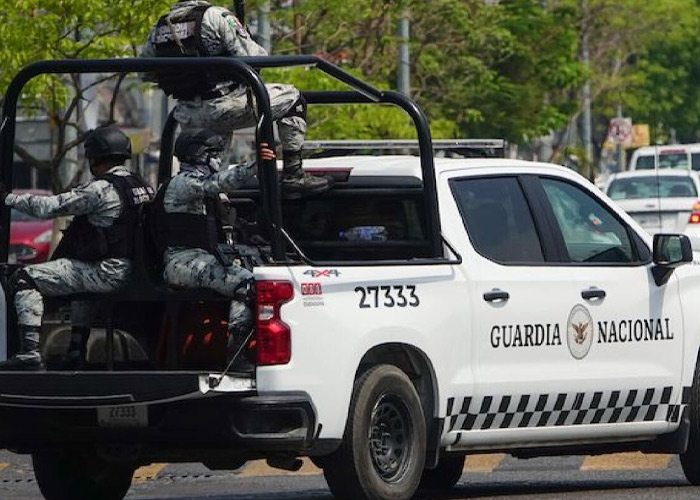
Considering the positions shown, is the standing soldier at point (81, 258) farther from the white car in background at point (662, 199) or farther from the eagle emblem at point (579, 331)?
the white car in background at point (662, 199)

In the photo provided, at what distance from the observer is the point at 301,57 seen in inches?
354

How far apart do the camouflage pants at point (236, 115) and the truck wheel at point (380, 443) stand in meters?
1.14

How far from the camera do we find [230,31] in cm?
984

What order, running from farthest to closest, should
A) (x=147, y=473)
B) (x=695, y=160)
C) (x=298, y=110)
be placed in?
(x=695, y=160)
(x=147, y=473)
(x=298, y=110)

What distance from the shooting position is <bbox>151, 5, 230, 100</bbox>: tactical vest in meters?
9.79

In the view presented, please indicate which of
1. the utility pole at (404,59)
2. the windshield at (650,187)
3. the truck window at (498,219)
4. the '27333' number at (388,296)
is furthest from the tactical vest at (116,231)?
the utility pole at (404,59)

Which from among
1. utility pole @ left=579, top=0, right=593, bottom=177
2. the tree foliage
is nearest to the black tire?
the tree foliage

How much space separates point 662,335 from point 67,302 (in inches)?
122

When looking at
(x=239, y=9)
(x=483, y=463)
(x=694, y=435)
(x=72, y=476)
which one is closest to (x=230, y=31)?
(x=239, y=9)

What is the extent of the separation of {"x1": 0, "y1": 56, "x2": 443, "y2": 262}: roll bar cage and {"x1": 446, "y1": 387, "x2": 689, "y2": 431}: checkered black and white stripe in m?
0.77

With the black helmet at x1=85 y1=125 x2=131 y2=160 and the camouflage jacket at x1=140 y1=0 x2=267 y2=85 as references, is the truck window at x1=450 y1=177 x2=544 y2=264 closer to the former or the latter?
the camouflage jacket at x1=140 y1=0 x2=267 y2=85

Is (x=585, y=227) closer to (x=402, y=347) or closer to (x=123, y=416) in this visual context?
(x=402, y=347)

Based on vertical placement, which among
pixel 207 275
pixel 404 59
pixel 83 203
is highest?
pixel 404 59

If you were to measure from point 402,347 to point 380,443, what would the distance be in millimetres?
432
